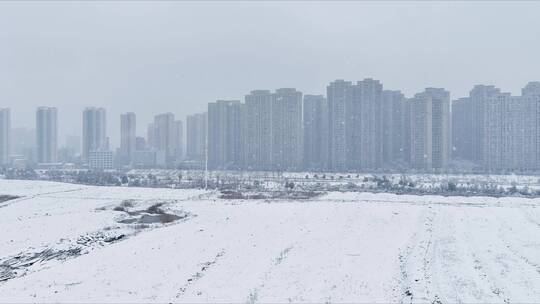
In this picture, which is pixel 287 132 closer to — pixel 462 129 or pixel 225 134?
pixel 225 134

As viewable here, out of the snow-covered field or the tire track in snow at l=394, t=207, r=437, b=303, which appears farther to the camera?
the snow-covered field

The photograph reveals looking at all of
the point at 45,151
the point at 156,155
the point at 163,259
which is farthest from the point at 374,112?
Result: the point at 45,151

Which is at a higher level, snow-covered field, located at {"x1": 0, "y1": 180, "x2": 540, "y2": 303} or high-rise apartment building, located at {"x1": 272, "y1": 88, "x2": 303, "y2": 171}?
high-rise apartment building, located at {"x1": 272, "y1": 88, "x2": 303, "y2": 171}

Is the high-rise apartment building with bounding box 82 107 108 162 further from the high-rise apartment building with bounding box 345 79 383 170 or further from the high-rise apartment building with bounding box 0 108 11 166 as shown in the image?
the high-rise apartment building with bounding box 345 79 383 170

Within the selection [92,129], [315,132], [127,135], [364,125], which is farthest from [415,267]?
[92,129]

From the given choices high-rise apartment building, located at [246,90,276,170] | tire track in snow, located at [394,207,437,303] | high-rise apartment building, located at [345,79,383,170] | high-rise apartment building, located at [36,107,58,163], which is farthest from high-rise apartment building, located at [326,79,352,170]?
high-rise apartment building, located at [36,107,58,163]

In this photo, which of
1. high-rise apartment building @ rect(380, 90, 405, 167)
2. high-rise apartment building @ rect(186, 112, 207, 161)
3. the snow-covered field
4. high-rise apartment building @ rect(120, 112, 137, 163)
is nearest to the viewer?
the snow-covered field

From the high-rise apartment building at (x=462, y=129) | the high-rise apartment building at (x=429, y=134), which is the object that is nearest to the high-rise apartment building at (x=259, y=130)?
the high-rise apartment building at (x=429, y=134)

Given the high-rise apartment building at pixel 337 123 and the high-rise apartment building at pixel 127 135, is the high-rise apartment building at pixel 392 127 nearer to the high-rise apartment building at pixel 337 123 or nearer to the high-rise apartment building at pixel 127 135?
the high-rise apartment building at pixel 337 123

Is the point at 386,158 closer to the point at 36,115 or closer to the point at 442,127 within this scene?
the point at 442,127
